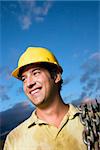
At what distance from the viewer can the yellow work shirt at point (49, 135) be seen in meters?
3.35

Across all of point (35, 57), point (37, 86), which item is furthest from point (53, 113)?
point (35, 57)

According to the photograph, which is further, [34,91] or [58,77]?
[58,77]

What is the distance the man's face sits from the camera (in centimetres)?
340

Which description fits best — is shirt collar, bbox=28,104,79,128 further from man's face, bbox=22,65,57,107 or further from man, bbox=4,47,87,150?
man's face, bbox=22,65,57,107

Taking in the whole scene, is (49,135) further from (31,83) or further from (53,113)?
(31,83)

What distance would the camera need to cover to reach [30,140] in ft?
11.3

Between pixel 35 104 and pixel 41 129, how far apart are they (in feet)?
0.88

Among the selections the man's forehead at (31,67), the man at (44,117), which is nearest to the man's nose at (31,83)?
the man at (44,117)

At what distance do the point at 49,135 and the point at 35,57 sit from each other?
0.85 m

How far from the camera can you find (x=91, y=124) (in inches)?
124

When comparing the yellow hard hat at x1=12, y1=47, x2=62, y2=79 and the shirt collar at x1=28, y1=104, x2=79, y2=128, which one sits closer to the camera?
the shirt collar at x1=28, y1=104, x2=79, y2=128

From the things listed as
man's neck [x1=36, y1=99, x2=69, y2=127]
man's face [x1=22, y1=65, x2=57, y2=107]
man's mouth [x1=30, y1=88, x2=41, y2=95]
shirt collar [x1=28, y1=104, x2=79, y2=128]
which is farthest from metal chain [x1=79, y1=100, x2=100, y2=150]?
man's mouth [x1=30, y1=88, x2=41, y2=95]

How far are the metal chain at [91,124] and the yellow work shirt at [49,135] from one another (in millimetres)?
152

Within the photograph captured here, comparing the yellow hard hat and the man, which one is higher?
the yellow hard hat
